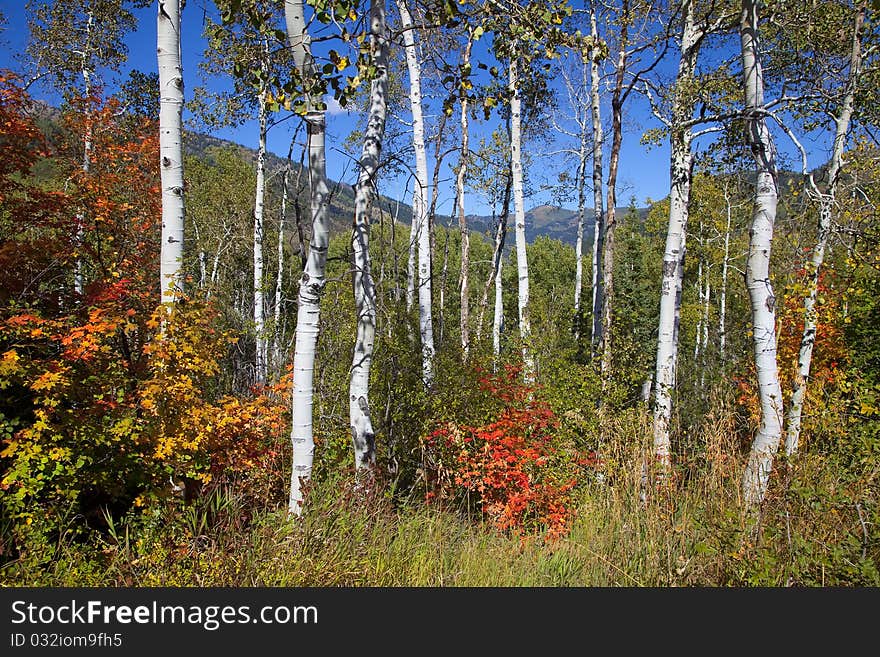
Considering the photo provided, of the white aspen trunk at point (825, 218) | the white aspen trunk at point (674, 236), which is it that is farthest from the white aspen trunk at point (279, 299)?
the white aspen trunk at point (825, 218)

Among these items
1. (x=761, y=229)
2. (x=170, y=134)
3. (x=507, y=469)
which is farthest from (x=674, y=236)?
(x=170, y=134)

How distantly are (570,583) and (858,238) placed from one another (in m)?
5.12

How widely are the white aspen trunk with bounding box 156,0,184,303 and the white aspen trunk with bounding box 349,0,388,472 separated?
145 centimetres

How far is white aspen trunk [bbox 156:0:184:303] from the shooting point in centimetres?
394

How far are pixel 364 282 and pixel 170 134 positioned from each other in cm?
199

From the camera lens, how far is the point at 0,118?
524 centimetres

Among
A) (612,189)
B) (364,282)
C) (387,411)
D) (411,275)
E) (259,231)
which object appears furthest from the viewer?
(259,231)

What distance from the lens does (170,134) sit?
3.96 meters

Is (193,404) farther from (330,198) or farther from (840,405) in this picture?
(840,405)

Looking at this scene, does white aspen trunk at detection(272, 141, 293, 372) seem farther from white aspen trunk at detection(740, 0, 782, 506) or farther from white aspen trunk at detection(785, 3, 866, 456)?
white aspen trunk at detection(785, 3, 866, 456)

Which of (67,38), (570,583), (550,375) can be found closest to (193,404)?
(570,583)

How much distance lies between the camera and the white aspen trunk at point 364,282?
402 cm

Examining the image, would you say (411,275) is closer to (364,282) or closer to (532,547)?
(364,282)

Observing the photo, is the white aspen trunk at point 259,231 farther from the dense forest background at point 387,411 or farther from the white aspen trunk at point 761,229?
the white aspen trunk at point 761,229
